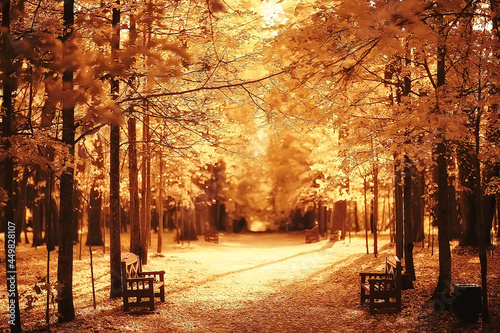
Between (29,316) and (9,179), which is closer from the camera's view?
(9,179)

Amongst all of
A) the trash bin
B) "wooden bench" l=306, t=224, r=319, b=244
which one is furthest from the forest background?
"wooden bench" l=306, t=224, r=319, b=244

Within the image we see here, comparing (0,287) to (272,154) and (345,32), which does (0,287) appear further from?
(272,154)

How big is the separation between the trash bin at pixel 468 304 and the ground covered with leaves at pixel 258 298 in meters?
0.13

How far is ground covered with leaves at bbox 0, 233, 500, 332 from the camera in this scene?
8.13m

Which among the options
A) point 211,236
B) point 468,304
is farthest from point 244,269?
point 211,236

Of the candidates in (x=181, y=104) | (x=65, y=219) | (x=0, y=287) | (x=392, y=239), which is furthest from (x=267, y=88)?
(x=392, y=239)

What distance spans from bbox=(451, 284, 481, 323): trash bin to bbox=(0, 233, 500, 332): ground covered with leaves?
131 mm

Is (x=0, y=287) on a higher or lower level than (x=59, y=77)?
lower

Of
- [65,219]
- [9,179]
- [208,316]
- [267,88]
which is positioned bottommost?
[208,316]

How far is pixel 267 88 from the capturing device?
28.4ft

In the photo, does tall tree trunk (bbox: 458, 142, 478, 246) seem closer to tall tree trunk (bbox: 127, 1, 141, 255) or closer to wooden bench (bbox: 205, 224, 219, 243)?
tall tree trunk (bbox: 127, 1, 141, 255)

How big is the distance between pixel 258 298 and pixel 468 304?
520cm

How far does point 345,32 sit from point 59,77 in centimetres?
457

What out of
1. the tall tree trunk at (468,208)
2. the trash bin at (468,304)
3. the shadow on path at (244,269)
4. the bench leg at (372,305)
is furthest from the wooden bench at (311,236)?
the trash bin at (468,304)
